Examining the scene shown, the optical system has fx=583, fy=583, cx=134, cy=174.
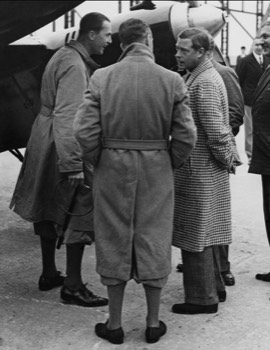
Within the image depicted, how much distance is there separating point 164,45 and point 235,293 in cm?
266

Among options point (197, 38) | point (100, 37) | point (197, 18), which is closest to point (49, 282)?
point (100, 37)

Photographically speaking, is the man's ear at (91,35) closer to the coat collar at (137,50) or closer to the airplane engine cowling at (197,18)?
the coat collar at (137,50)

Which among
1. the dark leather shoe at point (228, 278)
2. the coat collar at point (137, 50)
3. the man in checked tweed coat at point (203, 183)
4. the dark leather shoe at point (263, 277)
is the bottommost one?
the dark leather shoe at point (263, 277)

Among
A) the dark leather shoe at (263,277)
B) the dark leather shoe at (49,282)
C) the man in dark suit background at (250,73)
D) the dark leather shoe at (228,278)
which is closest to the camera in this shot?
the dark leather shoe at (49,282)

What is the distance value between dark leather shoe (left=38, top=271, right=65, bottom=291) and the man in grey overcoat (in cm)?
107

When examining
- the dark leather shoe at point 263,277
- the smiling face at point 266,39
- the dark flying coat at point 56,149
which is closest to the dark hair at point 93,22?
the dark flying coat at point 56,149

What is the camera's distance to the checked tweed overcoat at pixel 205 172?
3.66 metres

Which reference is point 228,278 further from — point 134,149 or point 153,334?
point 134,149

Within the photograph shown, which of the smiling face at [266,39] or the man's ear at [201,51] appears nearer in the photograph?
the man's ear at [201,51]

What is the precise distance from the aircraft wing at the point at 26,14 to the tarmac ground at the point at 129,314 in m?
1.89

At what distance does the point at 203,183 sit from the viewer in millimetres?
3730

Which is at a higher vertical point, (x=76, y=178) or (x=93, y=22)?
(x=93, y=22)

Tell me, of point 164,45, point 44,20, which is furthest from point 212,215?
point 164,45

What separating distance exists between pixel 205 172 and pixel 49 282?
1.47m
